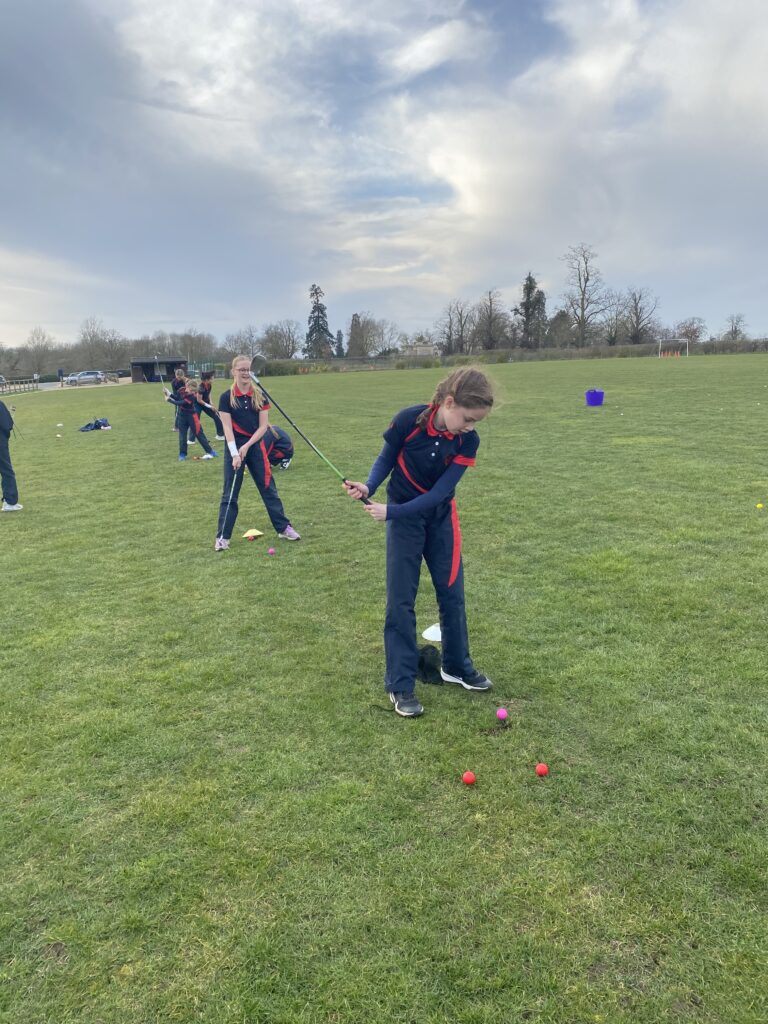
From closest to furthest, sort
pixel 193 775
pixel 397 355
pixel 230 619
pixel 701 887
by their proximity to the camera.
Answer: pixel 701 887
pixel 193 775
pixel 230 619
pixel 397 355

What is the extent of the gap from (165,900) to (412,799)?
1.31 metres

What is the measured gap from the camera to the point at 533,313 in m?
90.1

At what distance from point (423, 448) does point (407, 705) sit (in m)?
1.75

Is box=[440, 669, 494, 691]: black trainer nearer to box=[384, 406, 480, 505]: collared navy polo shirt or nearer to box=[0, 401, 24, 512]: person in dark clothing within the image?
box=[384, 406, 480, 505]: collared navy polo shirt

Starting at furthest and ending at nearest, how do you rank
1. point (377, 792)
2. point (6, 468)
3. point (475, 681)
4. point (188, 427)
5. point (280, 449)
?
1. point (188, 427)
2. point (280, 449)
3. point (6, 468)
4. point (475, 681)
5. point (377, 792)

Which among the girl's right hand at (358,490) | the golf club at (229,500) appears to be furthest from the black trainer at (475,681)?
the golf club at (229,500)

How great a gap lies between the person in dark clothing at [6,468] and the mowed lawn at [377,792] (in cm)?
333

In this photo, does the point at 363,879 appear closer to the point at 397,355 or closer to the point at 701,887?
the point at 701,887

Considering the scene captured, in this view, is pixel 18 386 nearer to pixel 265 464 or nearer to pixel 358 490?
pixel 265 464

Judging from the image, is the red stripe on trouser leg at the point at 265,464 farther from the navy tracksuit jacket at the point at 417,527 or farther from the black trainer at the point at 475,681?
the black trainer at the point at 475,681

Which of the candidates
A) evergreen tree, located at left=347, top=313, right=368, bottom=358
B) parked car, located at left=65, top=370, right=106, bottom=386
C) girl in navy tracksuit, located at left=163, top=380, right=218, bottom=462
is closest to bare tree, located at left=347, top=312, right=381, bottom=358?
evergreen tree, located at left=347, top=313, right=368, bottom=358

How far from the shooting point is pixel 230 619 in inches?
227

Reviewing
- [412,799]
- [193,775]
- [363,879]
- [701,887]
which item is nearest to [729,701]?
[701,887]

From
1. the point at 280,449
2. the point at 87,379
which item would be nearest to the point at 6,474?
the point at 280,449
